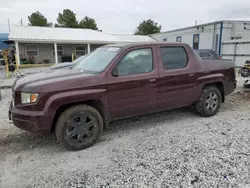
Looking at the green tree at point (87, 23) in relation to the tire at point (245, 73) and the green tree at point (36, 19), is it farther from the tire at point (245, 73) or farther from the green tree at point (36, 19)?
the tire at point (245, 73)

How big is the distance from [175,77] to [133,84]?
104cm

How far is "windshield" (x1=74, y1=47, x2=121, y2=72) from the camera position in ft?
11.9

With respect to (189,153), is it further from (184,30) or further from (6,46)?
(6,46)

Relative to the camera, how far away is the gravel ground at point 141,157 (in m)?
2.53

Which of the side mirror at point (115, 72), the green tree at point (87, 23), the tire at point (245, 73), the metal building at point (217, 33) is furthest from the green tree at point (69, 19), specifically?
the side mirror at point (115, 72)

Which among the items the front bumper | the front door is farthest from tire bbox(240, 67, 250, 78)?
the front bumper

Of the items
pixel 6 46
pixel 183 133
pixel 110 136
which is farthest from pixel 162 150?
pixel 6 46

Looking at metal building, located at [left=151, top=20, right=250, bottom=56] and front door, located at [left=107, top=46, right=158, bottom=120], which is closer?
front door, located at [left=107, top=46, right=158, bottom=120]

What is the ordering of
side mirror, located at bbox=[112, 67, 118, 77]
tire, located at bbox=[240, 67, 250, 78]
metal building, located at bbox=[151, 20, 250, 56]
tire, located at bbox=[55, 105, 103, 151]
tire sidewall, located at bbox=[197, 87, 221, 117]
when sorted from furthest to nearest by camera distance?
1. metal building, located at bbox=[151, 20, 250, 56]
2. tire, located at bbox=[240, 67, 250, 78]
3. tire sidewall, located at bbox=[197, 87, 221, 117]
4. side mirror, located at bbox=[112, 67, 118, 77]
5. tire, located at bbox=[55, 105, 103, 151]

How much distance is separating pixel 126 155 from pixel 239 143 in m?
2.03

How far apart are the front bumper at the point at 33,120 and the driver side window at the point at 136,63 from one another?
1.44 metres

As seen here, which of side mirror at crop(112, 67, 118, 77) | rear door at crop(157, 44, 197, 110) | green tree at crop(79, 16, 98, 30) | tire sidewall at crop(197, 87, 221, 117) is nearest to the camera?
side mirror at crop(112, 67, 118, 77)

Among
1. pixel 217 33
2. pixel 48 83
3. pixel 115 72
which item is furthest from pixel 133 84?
pixel 217 33

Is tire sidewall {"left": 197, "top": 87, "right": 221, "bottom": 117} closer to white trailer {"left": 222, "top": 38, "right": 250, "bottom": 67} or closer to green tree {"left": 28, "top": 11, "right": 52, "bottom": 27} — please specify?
white trailer {"left": 222, "top": 38, "right": 250, "bottom": 67}
